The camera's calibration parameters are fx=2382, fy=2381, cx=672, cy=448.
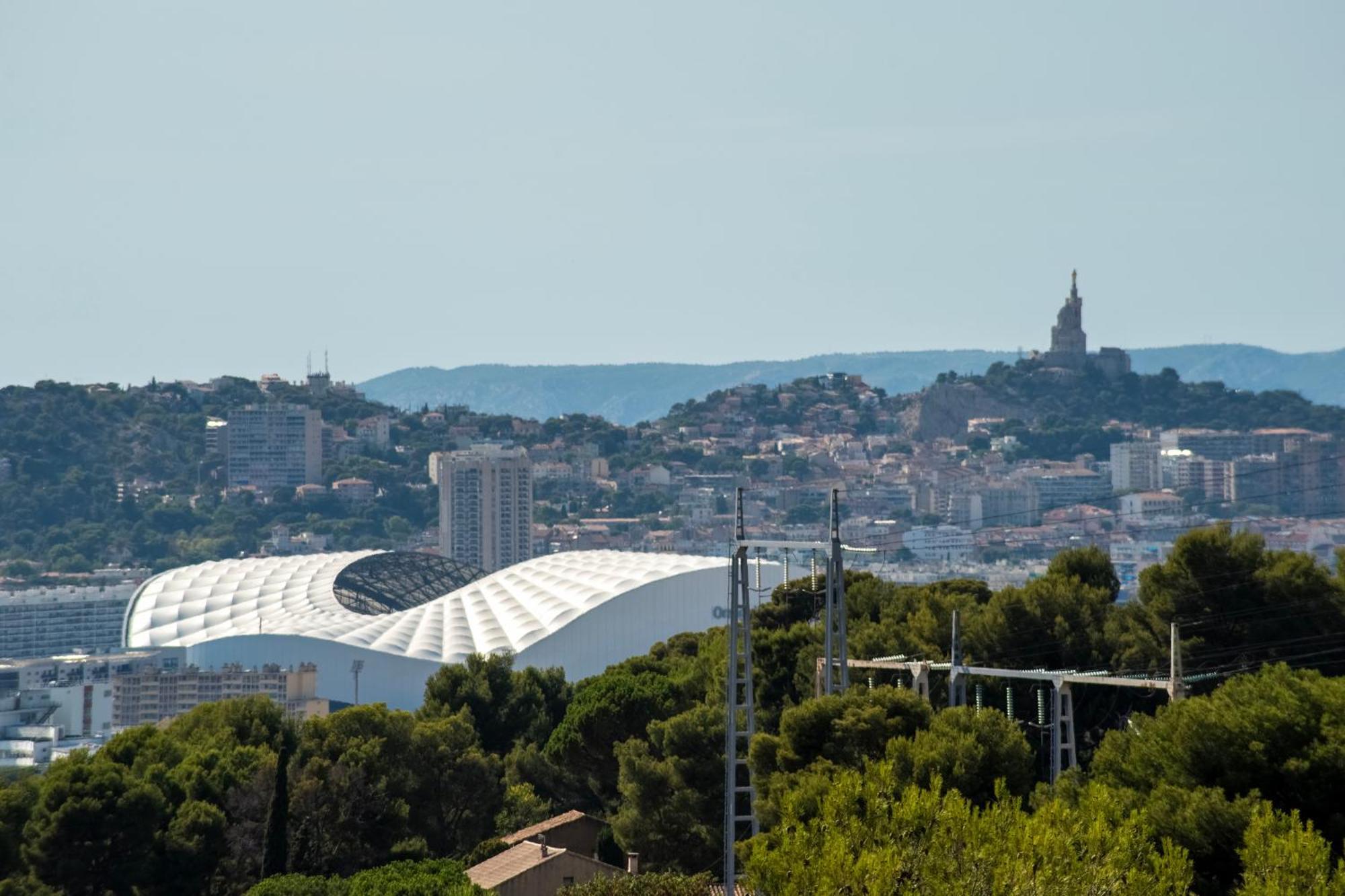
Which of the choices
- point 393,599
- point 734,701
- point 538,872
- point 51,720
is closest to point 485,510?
point 51,720

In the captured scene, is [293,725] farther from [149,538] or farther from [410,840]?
[149,538]

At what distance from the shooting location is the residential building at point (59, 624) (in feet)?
474

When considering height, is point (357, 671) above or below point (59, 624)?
above

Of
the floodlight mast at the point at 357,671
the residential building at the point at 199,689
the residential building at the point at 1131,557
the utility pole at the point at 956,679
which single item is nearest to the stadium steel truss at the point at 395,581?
the residential building at the point at 199,689

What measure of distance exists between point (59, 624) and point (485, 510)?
4691cm

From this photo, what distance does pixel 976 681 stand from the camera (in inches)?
1146

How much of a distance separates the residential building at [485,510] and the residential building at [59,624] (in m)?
40.7

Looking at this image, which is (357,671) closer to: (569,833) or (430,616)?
(430,616)

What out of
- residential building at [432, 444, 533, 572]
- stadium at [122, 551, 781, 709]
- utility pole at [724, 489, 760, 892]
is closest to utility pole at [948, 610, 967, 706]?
utility pole at [724, 489, 760, 892]

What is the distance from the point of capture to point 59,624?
478 feet

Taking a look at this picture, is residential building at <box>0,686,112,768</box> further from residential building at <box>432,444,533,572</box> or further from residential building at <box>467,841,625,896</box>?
residential building at <box>432,444,533,572</box>

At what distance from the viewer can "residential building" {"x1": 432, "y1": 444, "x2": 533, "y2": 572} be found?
185500 mm

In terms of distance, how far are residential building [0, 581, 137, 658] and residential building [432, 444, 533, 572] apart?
40668 mm

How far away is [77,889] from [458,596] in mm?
52032
